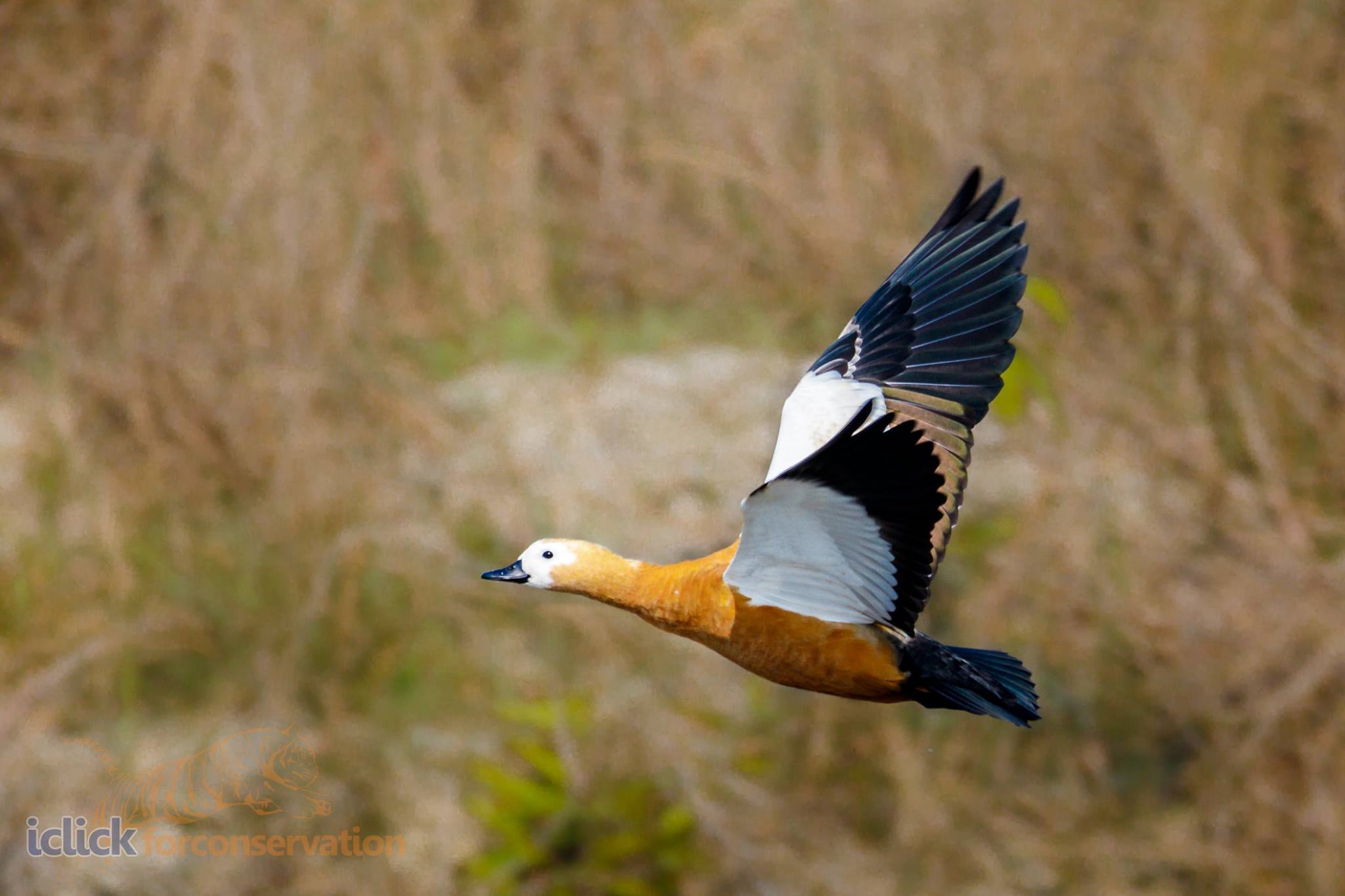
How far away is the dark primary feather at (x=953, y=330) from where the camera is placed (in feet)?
13.9

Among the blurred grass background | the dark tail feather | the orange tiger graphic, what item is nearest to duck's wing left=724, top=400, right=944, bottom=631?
the dark tail feather

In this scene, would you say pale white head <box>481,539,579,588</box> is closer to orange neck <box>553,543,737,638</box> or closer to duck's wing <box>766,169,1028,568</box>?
orange neck <box>553,543,737,638</box>

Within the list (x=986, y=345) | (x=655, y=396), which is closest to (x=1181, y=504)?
(x=655, y=396)

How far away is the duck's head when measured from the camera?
3879 mm

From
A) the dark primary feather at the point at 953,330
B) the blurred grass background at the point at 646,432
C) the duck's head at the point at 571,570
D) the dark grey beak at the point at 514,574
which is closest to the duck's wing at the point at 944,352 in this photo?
the dark primary feather at the point at 953,330

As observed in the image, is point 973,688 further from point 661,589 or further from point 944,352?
point 944,352

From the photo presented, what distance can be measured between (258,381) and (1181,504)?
15.3 feet

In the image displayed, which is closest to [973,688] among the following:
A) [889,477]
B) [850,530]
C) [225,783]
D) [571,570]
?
[850,530]

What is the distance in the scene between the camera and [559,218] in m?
10.1

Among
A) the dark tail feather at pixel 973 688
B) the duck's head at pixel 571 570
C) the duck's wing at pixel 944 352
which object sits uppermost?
the duck's wing at pixel 944 352

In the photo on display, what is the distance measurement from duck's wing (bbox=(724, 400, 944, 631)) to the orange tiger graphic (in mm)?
4214

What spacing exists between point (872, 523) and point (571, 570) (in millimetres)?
780

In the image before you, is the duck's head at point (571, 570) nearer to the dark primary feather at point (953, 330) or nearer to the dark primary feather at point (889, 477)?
the dark primary feather at point (889, 477)

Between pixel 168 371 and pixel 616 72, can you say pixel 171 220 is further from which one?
pixel 616 72
